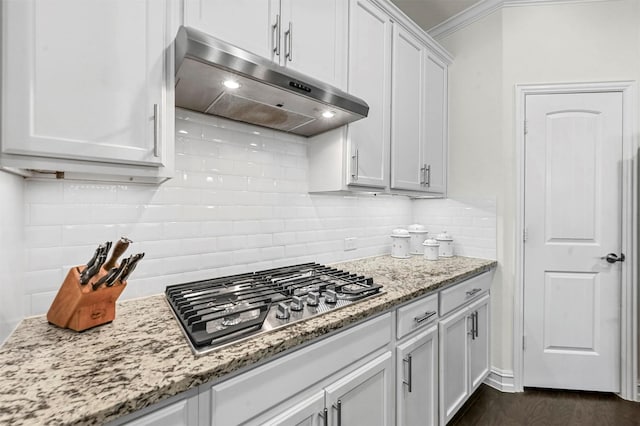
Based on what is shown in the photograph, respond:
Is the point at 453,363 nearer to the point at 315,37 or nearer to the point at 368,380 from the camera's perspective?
the point at 368,380

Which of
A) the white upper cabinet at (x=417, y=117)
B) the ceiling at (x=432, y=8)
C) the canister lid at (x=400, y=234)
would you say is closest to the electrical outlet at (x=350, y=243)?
the canister lid at (x=400, y=234)

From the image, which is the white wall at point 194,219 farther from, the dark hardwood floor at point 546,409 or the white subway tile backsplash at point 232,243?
the dark hardwood floor at point 546,409

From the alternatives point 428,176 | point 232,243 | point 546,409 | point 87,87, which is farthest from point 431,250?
point 87,87

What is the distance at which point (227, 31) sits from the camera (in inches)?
46.5

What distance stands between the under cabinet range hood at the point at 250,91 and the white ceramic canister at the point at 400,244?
108 centimetres

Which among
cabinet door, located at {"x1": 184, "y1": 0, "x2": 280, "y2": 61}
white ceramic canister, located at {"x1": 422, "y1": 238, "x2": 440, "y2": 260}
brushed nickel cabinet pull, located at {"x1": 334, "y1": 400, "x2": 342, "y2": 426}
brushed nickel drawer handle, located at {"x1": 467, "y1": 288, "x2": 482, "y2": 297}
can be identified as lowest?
brushed nickel cabinet pull, located at {"x1": 334, "y1": 400, "x2": 342, "y2": 426}

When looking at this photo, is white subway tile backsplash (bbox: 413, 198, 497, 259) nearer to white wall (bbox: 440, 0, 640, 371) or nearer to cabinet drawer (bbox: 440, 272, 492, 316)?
white wall (bbox: 440, 0, 640, 371)

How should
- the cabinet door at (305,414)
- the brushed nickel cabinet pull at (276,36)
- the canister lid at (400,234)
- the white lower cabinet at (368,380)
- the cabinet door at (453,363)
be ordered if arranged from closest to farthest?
the white lower cabinet at (368,380) < the cabinet door at (305,414) < the brushed nickel cabinet pull at (276,36) < the cabinet door at (453,363) < the canister lid at (400,234)

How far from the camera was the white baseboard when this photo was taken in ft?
7.43

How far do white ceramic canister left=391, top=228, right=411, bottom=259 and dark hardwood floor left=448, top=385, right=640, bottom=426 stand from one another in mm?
1100

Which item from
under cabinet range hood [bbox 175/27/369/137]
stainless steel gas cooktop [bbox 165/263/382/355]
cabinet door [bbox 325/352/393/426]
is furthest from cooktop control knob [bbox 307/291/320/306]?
under cabinet range hood [bbox 175/27/369/137]

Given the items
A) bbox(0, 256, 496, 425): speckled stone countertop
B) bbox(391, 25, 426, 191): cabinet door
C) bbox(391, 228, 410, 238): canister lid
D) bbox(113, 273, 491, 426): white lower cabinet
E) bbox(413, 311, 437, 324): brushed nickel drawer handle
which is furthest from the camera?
bbox(391, 228, 410, 238): canister lid

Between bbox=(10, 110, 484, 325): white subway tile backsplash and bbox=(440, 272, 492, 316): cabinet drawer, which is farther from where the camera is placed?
bbox=(440, 272, 492, 316): cabinet drawer

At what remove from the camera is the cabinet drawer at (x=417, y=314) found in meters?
1.38
